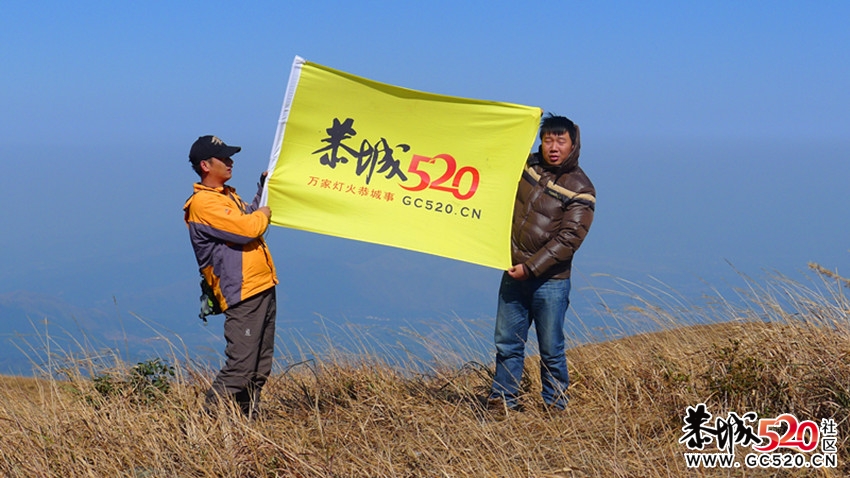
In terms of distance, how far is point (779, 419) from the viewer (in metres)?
4.77

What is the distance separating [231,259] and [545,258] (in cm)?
218

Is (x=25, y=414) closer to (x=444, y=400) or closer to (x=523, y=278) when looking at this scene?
(x=444, y=400)

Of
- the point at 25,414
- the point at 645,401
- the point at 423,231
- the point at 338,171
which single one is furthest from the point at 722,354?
the point at 25,414

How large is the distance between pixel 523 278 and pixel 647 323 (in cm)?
222

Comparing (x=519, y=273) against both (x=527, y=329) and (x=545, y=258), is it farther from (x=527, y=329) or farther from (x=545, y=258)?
(x=527, y=329)

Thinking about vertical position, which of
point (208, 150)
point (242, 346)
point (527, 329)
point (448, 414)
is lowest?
point (448, 414)

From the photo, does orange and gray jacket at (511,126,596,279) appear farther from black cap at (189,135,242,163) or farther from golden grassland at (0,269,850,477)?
black cap at (189,135,242,163)

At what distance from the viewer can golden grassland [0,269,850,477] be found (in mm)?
4457

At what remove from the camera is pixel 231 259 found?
518 cm
